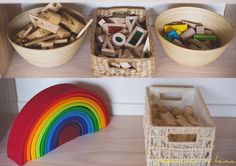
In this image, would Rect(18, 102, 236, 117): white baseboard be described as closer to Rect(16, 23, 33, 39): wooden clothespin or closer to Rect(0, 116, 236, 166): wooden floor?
Rect(0, 116, 236, 166): wooden floor

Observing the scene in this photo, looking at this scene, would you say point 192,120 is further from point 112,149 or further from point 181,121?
point 112,149

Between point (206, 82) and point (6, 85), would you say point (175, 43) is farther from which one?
point (6, 85)

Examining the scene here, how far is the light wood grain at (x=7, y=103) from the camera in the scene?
47.4 inches

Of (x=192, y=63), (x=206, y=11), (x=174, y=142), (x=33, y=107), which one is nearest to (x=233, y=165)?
(x=174, y=142)

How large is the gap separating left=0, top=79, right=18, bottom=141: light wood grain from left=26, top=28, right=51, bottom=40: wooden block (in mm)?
261

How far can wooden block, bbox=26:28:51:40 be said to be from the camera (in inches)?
39.2

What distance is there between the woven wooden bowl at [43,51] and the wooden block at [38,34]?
0.19 feet

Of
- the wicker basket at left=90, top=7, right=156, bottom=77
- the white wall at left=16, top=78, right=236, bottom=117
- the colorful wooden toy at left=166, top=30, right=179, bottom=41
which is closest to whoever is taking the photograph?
the wicker basket at left=90, top=7, right=156, bottom=77

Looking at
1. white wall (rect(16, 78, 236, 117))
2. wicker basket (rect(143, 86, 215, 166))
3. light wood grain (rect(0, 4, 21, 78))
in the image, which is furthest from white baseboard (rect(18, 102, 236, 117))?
light wood grain (rect(0, 4, 21, 78))

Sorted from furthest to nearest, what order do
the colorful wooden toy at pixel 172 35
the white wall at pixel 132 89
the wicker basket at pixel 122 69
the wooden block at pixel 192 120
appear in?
1. the white wall at pixel 132 89
2. the wooden block at pixel 192 120
3. the colorful wooden toy at pixel 172 35
4. the wicker basket at pixel 122 69

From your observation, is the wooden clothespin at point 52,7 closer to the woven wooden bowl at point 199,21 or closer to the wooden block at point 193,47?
the woven wooden bowl at point 199,21

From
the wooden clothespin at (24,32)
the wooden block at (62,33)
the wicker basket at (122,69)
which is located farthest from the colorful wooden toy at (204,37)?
the wooden clothespin at (24,32)

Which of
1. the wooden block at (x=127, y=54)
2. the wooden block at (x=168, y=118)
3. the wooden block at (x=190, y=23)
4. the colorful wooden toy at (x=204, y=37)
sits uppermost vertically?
the wooden block at (x=190, y=23)

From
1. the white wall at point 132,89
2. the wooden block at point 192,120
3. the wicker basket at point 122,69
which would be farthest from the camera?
the white wall at point 132,89
